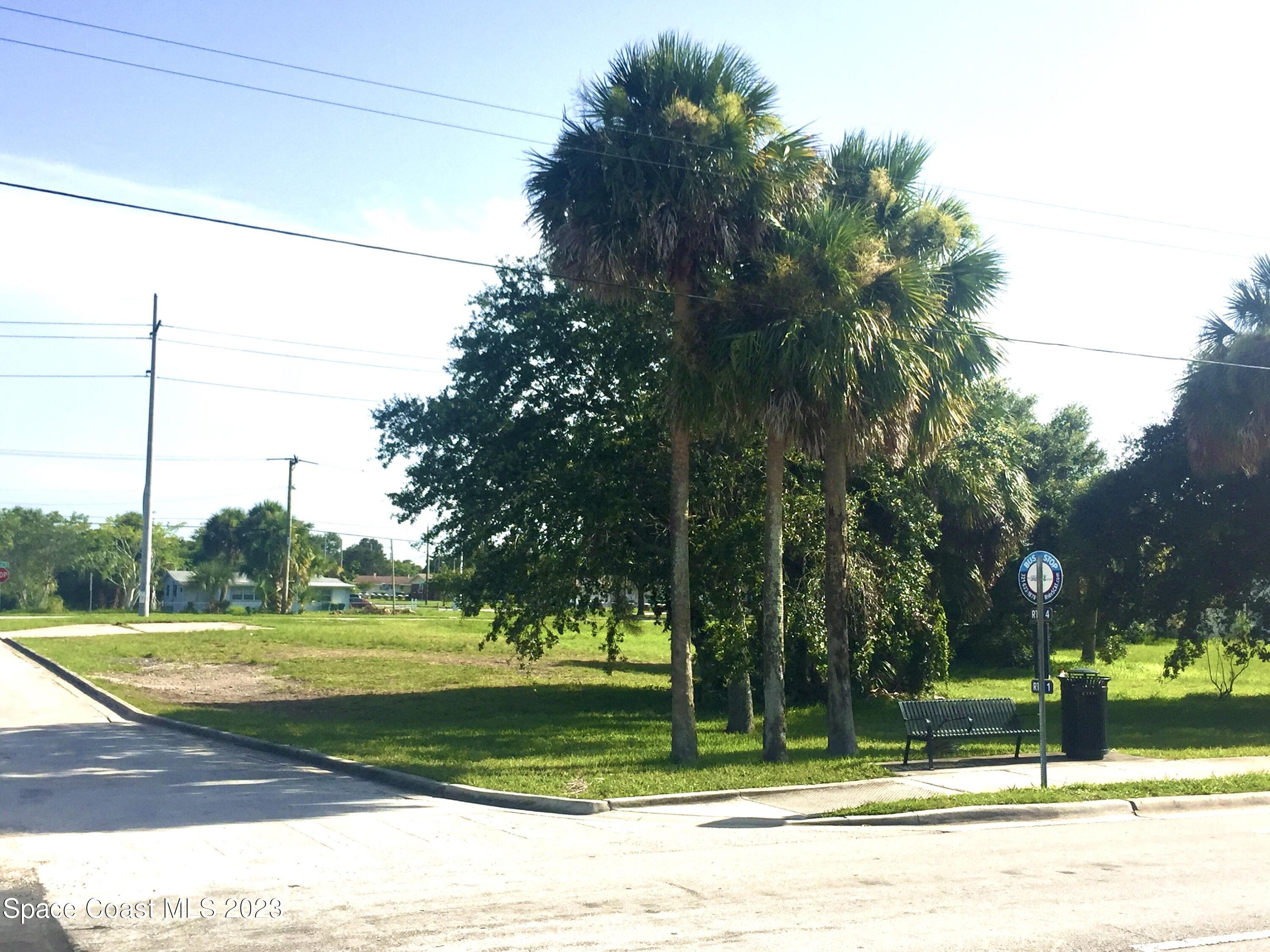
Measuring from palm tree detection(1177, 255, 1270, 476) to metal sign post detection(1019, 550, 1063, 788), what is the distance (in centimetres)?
1078

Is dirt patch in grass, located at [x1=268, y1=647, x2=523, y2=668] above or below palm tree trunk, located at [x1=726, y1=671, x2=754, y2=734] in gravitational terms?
below

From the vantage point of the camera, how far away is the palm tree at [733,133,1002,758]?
14.8m

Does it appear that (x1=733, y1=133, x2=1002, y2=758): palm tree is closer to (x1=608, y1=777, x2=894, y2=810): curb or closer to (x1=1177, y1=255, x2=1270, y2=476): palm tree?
(x1=608, y1=777, x2=894, y2=810): curb

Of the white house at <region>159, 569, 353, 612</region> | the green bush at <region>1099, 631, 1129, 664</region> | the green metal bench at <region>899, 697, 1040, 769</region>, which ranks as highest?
the green bush at <region>1099, 631, 1129, 664</region>

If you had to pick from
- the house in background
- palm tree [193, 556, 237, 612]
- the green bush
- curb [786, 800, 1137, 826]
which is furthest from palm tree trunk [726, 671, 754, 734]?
the house in background

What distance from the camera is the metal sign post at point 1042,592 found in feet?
→ 43.7

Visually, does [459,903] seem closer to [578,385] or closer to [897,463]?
[897,463]

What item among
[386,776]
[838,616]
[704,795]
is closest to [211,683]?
[386,776]

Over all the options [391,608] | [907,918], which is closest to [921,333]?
[907,918]

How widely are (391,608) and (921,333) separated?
77.2 meters

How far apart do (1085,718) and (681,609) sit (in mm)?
6057

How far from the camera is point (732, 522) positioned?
715 inches

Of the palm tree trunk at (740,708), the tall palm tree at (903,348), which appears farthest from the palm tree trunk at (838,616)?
the palm tree trunk at (740,708)

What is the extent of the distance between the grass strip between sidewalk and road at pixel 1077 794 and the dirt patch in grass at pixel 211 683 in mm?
15738
